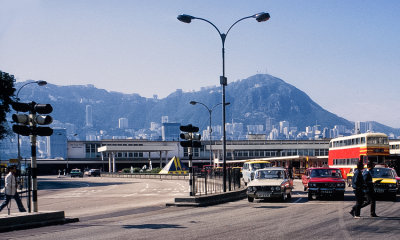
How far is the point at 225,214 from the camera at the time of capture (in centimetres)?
1786

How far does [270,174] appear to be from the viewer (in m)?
24.8

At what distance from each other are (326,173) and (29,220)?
592 inches

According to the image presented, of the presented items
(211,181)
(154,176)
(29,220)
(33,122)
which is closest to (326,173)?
(211,181)

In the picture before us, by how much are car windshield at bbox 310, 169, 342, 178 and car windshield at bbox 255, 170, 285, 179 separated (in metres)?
1.65

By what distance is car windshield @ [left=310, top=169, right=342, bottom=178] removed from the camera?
81.3ft

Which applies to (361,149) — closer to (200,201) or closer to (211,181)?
(211,181)

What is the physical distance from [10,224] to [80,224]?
2.15 meters

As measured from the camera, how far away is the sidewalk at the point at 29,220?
1395cm

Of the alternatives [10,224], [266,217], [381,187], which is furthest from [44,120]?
[381,187]

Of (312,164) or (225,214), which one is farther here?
(312,164)

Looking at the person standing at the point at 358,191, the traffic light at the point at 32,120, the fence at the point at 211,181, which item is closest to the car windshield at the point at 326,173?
the fence at the point at 211,181

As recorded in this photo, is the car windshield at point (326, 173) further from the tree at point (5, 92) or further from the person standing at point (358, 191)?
the tree at point (5, 92)

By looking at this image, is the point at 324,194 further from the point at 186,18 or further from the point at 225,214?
the point at 186,18

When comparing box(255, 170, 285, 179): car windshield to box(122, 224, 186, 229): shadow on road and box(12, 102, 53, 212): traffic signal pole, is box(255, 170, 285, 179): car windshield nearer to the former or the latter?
box(122, 224, 186, 229): shadow on road
